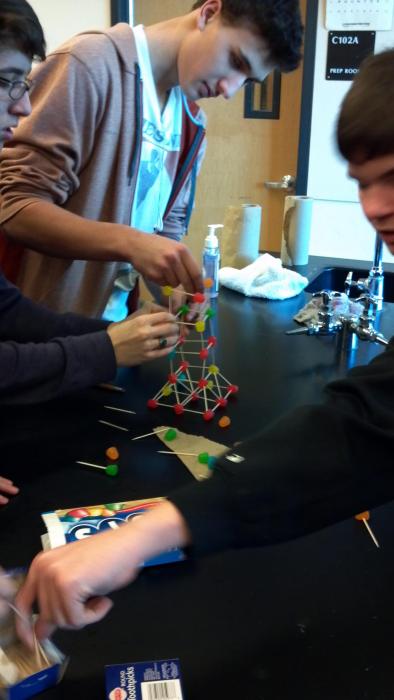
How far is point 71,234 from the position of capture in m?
1.33

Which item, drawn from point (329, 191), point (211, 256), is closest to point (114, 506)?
point (211, 256)

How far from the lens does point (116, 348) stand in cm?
115

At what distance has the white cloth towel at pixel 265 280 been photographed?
1826 millimetres

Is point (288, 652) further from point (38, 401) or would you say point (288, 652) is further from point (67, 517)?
point (38, 401)

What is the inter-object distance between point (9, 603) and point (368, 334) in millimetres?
1006

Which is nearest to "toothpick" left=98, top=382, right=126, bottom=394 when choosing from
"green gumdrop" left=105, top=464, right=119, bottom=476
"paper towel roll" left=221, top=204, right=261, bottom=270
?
"green gumdrop" left=105, top=464, right=119, bottom=476

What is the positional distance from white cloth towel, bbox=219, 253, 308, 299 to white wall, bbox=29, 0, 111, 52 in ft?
6.08

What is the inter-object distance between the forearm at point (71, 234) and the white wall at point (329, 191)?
180cm

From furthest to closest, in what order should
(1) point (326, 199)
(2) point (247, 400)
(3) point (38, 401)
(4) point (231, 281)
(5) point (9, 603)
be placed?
1. (1) point (326, 199)
2. (4) point (231, 281)
3. (2) point (247, 400)
4. (3) point (38, 401)
5. (5) point (9, 603)

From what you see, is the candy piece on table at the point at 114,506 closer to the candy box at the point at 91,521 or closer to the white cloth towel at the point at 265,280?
the candy box at the point at 91,521

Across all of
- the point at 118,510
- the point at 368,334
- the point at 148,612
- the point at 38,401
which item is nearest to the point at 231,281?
the point at 368,334

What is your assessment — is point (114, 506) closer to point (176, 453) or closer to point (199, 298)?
point (176, 453)

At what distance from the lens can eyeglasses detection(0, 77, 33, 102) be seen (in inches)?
40.7

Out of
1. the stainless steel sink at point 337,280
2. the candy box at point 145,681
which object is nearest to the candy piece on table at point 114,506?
the candy box at point 145,681
